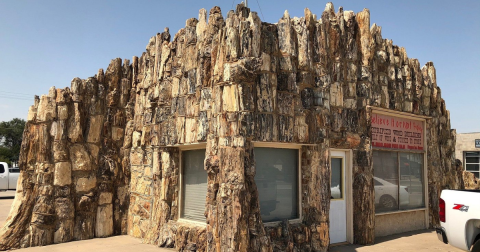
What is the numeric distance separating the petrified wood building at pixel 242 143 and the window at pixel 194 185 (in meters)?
0.04

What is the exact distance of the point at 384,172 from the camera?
10.4 m

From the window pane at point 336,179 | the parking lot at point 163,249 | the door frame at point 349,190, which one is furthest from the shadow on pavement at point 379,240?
the window pane at point 336,179

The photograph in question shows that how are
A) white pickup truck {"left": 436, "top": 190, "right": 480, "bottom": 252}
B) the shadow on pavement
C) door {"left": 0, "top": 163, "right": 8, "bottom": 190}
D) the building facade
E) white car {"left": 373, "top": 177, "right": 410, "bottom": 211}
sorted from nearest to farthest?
white pickup truck {"left": 436, "top": 190, "right": 480, "bottom": 252} < the shadow on pavement < white car {"left": 373, "top": 177, "right": 410, "bottom": 211} < door {"left": 0, "top": 163, "right": 8, "bottom": 190} < the building facade

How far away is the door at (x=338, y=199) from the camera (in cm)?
889

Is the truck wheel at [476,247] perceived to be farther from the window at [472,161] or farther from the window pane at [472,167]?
the window pane at [472,167]

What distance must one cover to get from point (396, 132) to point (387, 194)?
5.38ft

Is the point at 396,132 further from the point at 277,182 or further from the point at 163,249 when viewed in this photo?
the point at 163,249

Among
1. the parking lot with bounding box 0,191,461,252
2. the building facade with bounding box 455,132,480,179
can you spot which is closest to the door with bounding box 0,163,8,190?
the parking lot with bounding box 0,191,461,252

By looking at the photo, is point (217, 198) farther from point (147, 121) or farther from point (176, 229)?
point (147, 121)

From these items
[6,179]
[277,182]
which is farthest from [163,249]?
[6,179]

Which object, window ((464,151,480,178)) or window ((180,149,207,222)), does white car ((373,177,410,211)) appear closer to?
window ((180,149,207,222))

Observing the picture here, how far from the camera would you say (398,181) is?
419 inches

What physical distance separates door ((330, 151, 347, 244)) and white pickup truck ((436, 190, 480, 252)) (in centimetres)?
273

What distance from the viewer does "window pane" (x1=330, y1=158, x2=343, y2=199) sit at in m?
9.06
